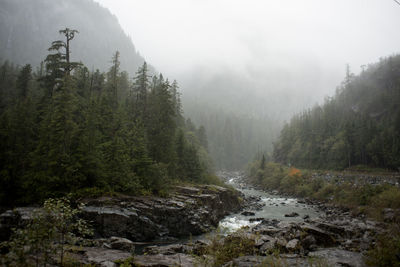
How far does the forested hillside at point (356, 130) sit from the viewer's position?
2534 inches

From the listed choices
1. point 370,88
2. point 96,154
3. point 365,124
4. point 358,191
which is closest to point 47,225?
point 96,154

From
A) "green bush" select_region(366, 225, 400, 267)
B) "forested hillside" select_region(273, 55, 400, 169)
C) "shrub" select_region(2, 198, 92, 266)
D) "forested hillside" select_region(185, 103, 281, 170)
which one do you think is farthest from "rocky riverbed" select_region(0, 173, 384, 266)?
"forested hillside" select_region(185, 103, 281, 170)

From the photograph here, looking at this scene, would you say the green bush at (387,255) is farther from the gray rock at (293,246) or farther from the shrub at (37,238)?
the shrub at (37,238)

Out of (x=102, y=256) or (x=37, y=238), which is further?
(x=102, y=256)

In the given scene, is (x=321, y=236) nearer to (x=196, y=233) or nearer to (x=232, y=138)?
(x=196, y=233)

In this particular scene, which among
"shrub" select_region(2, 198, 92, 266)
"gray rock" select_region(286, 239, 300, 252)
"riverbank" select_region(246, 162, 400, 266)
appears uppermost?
"shrub" select_region(2, 198, 92, 266)

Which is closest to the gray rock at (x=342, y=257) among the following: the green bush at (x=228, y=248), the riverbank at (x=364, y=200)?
the riverbank at (x=364, y=200)

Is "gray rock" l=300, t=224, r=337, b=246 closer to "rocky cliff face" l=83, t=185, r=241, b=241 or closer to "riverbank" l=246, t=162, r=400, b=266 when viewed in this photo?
"riverbank" l=246, t=162, r=400, b=266

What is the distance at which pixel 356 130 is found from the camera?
72.4 metres

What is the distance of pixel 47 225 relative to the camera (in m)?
6.01

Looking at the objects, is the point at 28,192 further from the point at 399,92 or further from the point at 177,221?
the point at 399,92

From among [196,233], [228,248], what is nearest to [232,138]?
[196,233]

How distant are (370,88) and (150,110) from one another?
10853 centimetres

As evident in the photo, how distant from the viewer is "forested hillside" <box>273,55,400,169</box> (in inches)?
2534
